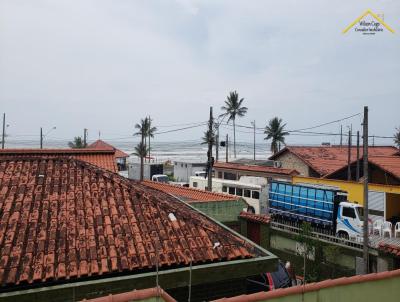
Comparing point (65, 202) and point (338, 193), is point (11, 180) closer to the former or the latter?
point (65, 202)

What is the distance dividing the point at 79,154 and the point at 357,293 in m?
11.9

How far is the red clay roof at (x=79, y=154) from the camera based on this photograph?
1295 cm

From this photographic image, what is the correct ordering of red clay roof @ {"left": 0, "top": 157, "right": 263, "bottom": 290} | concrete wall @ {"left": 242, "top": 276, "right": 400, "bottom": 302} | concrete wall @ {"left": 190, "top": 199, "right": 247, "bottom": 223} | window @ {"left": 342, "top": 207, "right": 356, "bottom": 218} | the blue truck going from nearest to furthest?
concrete wall @ {"left": 242, "top": 276, "right": 400, "bottom": 302} < red clay roof @ {"left": 0, "top": 157, "right": 263, "bottom": 290} < window @ {"left": 342, "top": 207, "right": 356, "bottom": 218} < the blue truck < concrete wall @ {"left": 190, "top": 199, "right": 247, "bottom": 223}

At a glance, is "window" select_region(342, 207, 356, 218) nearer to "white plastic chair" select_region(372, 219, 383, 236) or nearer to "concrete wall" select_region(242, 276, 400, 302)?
"white plastic chair" select_region(372, 219, 383, 236)

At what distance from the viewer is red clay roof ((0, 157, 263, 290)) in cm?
704

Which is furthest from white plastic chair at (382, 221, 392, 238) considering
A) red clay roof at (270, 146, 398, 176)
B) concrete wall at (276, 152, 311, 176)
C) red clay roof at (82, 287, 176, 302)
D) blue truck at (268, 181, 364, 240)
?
A: red clay roof at (82, 287, 176, 302)

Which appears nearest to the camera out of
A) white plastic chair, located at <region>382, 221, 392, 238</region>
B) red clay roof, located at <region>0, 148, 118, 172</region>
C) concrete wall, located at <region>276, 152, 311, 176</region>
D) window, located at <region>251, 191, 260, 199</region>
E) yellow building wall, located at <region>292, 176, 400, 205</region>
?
red clay roof, located at <region>0, 148, 118, 172</region>

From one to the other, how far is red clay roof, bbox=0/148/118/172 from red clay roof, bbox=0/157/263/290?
2.06 meters

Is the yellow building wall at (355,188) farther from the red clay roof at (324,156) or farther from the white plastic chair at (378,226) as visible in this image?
the red clay roof at (324,156)

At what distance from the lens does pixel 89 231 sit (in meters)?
8.16

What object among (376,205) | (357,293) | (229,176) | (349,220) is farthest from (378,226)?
(229,176)

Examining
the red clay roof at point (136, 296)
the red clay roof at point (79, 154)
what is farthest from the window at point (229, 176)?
the red clay roof at point (136, 296)

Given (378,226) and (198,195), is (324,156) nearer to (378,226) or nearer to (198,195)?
(378,226)

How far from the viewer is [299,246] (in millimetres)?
20047
